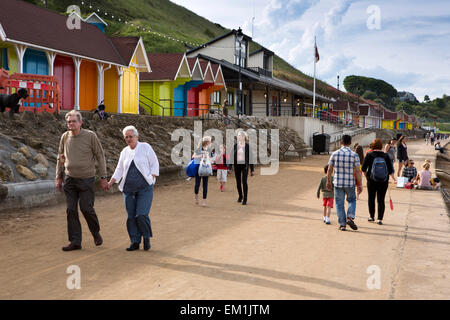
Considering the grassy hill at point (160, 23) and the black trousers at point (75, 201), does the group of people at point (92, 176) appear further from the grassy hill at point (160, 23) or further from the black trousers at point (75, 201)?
the grassy hill at point (160, 23)

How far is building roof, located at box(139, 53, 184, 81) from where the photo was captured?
27.5 metres

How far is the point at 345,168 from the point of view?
320 inches

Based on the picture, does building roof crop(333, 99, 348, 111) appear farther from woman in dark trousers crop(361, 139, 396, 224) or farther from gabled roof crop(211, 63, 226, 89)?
woman in dark trousers crop(361, 139, 396, 224)

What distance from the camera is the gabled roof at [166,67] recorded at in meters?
27.5

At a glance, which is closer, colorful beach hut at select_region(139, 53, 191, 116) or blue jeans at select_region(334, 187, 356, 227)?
blue jeans at select_region(334, 187, 356, 227)

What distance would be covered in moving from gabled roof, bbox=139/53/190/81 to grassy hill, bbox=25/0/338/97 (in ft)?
87.7

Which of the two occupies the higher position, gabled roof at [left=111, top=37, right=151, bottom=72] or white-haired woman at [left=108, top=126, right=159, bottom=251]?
gabled roof at [left=111, top=37, right=151, bottom=72]

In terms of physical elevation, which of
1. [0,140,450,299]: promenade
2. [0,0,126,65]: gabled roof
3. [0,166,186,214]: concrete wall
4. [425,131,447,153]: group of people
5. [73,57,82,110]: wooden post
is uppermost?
[0,0,126,65]: gabled roof

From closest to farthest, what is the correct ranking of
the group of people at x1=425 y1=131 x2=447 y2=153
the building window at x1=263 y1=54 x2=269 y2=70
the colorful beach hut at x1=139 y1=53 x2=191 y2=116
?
the colorful beach hut at x1=139 y1=53 x2=191 y2=116 < the building window at x1=263 y1=54 x2=269 y2=70 < the group of people at x1=425 y1=131 x2=447 y2=153

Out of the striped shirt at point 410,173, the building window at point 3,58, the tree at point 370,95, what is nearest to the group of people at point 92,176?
the striped shirt at point 410,173

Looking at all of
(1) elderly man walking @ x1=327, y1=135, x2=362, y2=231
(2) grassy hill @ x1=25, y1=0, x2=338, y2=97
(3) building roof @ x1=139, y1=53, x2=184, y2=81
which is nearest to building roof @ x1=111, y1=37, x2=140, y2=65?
(3) building roof @ x1=139, y1=53, x2=184, y2=81
